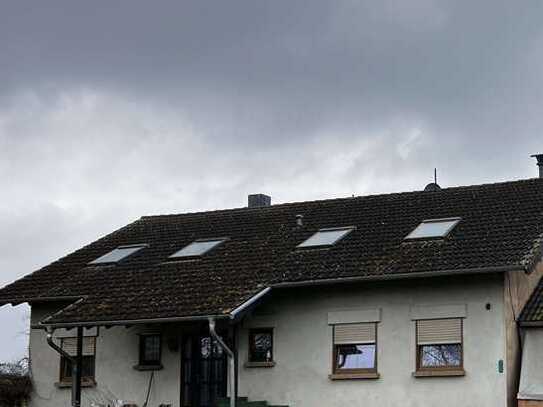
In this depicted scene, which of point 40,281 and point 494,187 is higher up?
point 494,187

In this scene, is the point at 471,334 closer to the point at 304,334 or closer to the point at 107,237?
the point at 304,334

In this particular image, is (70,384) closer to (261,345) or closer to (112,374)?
(112,374)

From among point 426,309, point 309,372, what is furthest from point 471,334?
point 309,372

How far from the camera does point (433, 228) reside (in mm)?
26953

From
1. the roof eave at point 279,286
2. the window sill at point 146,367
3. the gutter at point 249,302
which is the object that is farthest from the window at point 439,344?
the window sill at point 146,367

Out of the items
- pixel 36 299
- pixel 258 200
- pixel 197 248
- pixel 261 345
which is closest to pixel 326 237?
pixel 261 345

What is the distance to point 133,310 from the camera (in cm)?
2606

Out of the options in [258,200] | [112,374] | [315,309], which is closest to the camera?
[315,309]

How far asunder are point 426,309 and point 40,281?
418 inches

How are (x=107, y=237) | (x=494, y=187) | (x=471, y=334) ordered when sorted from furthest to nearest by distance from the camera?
(x=107, y=237)
(x=494, y=187)
(x=471, y=334)

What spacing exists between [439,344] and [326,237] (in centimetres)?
433

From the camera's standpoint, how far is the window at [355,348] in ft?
84.3

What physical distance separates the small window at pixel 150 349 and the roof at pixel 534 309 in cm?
831

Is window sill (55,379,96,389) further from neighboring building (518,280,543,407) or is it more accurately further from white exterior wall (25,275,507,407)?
neighboring building (518,280,543,407)
